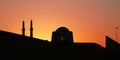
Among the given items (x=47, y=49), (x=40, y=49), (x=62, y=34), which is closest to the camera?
(x=40, y=49)

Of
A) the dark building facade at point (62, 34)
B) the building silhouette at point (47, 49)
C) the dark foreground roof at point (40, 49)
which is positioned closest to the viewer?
the dark foreground roof at point (40, 49)

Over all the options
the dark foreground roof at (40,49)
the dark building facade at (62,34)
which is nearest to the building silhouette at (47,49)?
the dark foreground roof at (40,49)

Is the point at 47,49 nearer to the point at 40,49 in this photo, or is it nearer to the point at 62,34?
the point at 40,49

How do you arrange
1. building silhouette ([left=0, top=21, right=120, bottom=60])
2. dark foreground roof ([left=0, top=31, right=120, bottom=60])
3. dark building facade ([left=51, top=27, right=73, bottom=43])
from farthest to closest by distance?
1. dark building facade ([left=51, top=27, right=73, bottom=43])
2. building silhouette ([left=0, top=21, right=120, bottom=60])
3. dark foreground roof ([left=0, top=31, right=120, bottom=60])

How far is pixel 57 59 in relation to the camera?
3231 cm

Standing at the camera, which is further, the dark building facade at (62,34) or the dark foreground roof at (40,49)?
the dark building facade at (62,34)

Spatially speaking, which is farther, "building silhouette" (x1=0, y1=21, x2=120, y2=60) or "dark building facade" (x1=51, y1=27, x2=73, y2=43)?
"dark building facade" (x1=51, y1=27, x2=73, y2=43)

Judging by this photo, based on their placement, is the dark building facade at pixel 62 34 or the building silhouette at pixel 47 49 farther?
the dark building facade at pixel 62 34

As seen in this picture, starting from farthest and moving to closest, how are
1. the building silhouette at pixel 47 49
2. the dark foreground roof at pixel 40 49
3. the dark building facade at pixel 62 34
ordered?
1. the dark building facade at pixel 62 34
2. the building silhouette at pixel 47 49
3. the dark foreground roof at pixel 40 49

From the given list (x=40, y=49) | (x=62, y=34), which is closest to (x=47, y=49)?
(x=40, y=49)

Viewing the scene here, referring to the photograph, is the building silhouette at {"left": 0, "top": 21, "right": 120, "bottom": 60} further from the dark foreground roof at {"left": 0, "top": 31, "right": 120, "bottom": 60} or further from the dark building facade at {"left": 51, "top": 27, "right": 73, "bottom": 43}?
the dark building facade at {"left": 51, "top": 27, "right": 73, "bottom": 43}

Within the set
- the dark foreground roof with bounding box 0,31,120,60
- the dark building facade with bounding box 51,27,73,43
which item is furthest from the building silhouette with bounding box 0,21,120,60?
the dark building facade with bounding box 51,27,73,43

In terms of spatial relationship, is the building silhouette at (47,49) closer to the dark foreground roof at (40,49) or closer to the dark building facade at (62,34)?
the dark foreground roof at (40,49)

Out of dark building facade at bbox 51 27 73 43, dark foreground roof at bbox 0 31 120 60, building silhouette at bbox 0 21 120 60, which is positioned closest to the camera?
dark foreground roof at bbox 0 31 120 60
